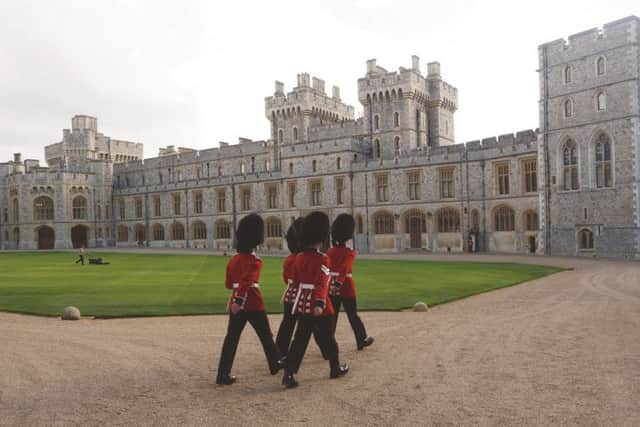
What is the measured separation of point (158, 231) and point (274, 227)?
15873 millimetres

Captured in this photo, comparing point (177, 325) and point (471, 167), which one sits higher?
point (471, 167)

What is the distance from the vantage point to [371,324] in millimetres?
10578

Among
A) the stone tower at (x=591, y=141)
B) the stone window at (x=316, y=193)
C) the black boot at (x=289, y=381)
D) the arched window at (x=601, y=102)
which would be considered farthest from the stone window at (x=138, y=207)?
the black boot at (x=289, y=381)

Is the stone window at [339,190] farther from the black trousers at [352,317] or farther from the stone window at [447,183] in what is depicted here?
the black trousers at [352,317]

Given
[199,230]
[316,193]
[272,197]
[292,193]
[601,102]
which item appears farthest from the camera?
[199,230]

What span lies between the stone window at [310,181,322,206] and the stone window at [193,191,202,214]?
14.4 metres

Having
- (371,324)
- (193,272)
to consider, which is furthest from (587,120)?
(371,324)

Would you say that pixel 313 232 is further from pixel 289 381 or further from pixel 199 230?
pixel 199 230

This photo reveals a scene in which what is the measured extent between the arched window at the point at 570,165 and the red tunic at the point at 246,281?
93.9ft

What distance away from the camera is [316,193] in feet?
151

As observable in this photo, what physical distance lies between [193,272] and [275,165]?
107ft

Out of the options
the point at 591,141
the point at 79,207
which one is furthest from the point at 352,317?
the point at 79,207

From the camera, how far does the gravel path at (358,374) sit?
5582mm

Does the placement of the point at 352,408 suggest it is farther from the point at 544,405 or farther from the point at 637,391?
the point at 637,391
